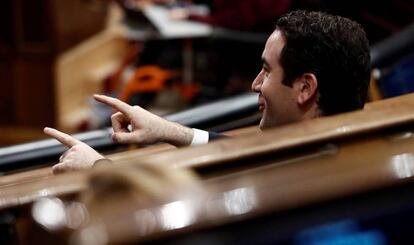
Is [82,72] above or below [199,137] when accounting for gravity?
above

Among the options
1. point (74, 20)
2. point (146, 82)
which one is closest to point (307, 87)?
point (146, 82)

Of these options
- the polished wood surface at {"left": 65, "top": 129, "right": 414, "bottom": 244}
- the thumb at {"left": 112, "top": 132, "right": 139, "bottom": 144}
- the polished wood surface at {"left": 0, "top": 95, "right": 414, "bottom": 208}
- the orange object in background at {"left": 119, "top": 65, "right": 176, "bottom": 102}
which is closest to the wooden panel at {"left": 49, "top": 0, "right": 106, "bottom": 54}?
the orange object in background at {"left": 119, "top": 65, "right": 176, "bottom": 102}

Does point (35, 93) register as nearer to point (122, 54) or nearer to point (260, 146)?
point (122, 54)

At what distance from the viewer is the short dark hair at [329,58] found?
4.88ft

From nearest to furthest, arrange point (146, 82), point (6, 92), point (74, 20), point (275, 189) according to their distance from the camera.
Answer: point (275, 189) < point (146, 82) < point (6, 92) < point (74, 20)

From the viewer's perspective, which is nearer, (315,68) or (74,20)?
(315,68)

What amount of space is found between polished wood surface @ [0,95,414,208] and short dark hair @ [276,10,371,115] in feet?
1.62

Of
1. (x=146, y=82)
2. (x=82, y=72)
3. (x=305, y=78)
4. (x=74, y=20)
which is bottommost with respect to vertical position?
(x=305, y=78)

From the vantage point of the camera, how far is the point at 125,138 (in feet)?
4.85

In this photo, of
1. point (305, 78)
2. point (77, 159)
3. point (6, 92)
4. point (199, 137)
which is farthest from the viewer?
point (6, 92)

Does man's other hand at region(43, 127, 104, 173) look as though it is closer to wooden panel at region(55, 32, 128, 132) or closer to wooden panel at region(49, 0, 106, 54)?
wooden panel at region(55, 32, 128, 132)

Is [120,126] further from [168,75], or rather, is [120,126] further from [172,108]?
[168,75]

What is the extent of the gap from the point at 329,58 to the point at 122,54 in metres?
4.75

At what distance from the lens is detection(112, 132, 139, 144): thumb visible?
1.47m
